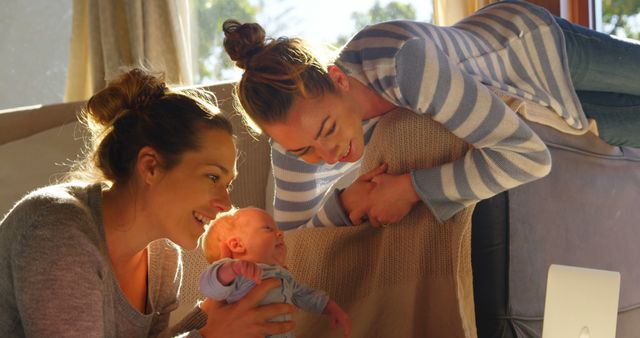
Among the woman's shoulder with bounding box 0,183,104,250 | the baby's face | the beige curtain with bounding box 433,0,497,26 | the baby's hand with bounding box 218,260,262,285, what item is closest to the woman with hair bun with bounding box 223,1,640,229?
the baby's face

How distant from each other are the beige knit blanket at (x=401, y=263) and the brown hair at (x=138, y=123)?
38cm

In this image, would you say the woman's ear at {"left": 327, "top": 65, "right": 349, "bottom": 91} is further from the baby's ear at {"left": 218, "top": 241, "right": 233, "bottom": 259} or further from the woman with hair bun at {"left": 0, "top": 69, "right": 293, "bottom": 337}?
the baby's ear at {"left": 218, "top": 241, "right": 233, "bottom": 259}

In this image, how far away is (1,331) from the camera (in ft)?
4.55

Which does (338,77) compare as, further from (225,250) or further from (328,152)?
(225,250)

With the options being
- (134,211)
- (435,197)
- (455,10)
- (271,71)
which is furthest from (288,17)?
(134,211)

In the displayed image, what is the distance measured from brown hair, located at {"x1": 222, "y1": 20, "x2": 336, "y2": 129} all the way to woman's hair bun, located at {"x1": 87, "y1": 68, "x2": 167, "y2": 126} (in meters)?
0.18

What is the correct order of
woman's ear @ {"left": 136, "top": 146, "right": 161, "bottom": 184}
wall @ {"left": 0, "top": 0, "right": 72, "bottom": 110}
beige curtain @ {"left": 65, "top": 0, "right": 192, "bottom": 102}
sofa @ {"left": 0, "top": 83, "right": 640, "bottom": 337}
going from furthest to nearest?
wall @ {"left": 0, "top": 0, "right": 72, "bottom": 110}, beige curtain @ {"left": 65, "top": 0, "right": 192, "bottom": 102}, sofa @ {"left": 0, "top": 83, "right": 640, "bottom": 337}, woman's ear @ {"left": 136, "top": 146, "right": 161, "bottom": 184}

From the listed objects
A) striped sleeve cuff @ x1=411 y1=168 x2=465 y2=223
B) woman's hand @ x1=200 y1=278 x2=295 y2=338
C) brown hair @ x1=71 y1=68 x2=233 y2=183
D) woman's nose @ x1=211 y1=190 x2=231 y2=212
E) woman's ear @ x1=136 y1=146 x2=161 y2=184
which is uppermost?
brown hair @ x1=71 y1=68 x2=233 y2=183

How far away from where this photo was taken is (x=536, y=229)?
1.66 m

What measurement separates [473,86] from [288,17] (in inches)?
79.9

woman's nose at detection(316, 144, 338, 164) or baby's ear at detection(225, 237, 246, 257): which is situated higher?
woman's nose at detection(316, 144, 338, 164)

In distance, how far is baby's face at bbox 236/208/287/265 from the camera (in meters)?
1.69

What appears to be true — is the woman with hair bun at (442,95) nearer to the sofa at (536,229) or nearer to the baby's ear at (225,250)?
the sofa at (536,229)

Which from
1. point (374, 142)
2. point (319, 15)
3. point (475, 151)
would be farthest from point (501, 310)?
point (319, 15)
